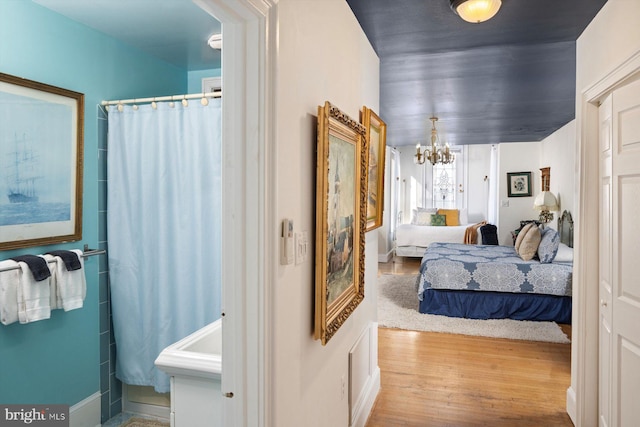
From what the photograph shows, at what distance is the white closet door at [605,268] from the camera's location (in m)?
2.17

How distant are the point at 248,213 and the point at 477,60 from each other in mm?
2685

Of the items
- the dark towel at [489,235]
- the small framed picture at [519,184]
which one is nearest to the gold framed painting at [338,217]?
the dark towel at [489,235]

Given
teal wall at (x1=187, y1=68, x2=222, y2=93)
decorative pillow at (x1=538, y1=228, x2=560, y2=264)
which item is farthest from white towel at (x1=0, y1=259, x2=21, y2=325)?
decorative pillow at (x1=538, y1=228, x2=560, y2=264)

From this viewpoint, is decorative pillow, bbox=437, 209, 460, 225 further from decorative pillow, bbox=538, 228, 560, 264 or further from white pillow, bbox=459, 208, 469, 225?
decorative pillow, bbox=538, 228, 560, 264

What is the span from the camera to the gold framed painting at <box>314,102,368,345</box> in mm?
1559

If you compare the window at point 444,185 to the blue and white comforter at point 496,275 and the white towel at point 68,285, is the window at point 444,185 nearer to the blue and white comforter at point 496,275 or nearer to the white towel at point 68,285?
the blue and white comforter at point 496,275

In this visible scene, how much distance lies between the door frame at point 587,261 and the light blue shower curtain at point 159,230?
2107 millimetres

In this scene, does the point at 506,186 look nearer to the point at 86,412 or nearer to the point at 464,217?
the point at 464,217

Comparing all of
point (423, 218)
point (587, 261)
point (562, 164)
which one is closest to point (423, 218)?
point (423, 218)

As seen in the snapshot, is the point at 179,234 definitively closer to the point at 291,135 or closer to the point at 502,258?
the point at 291,135

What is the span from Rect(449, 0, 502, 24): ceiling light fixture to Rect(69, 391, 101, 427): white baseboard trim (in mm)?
2903

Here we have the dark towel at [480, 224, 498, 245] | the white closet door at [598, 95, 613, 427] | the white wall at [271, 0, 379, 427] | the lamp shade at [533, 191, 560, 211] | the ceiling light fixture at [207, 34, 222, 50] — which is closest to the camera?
the white wall at [271, 0, 379, 427]

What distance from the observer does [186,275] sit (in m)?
2.52

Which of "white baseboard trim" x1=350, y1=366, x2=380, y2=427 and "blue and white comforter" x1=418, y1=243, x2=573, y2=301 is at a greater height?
"blue and white comforter" x1=418, y1=243, x2=573, y2=301
